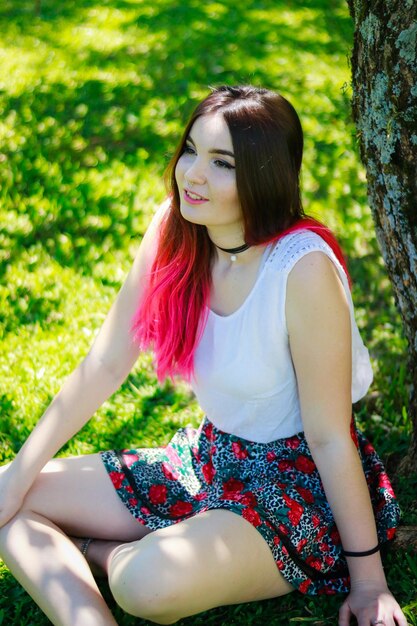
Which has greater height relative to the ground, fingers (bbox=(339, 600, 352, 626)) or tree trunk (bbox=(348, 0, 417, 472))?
tree trunk (bbox=(348, 0, 417, 472))

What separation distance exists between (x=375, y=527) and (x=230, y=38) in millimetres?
6332

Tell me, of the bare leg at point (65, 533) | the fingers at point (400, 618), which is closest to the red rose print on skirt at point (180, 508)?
the bare leg at point (65, 533)

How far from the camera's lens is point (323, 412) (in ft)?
7.91

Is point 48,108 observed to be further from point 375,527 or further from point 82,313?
point 375,527

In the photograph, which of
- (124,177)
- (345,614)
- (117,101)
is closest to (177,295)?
(345,614)

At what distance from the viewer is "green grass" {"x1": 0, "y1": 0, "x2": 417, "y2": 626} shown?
3455mm

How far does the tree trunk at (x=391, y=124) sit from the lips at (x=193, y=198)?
61 centimetres

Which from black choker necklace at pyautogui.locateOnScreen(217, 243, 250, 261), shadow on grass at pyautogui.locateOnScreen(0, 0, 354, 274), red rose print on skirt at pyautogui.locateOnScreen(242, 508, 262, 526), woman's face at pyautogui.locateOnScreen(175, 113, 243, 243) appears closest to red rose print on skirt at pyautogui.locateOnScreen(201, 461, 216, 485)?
red rose print on skirt at pyautogui.locateOnScreen(242, 508, 262, 526)

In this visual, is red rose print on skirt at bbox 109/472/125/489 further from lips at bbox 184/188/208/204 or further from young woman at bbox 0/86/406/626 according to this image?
lips at bbox 184/188/208/204

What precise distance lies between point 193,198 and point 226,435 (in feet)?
2.52

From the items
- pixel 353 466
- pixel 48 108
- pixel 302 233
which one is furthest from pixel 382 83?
pixel 48 108

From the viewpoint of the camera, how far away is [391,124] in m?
2.54

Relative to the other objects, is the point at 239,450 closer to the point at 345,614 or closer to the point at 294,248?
the point at 345,614

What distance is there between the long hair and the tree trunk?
0.28 metres
